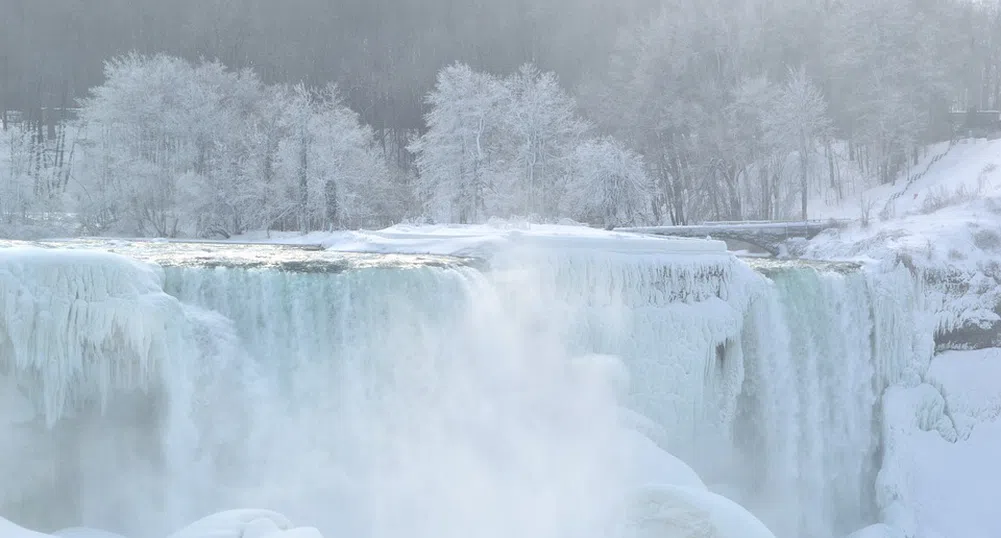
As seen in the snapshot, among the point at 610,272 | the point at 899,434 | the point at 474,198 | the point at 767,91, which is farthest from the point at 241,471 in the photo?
the point at 767,91

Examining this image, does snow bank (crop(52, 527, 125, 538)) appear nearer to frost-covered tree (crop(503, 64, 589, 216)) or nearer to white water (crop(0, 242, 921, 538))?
white water (crop(0, 242, 921, 538))

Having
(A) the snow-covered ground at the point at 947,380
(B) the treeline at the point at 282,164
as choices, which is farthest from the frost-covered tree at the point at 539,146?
(A) the snow-covered ground at the point at 947,380

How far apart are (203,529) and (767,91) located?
3847 cm

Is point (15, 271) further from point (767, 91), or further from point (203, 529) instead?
point (767, 91)

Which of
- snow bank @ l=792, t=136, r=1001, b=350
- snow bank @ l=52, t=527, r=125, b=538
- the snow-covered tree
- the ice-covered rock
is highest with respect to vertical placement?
the snow-covered tree

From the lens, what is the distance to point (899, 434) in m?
19.2

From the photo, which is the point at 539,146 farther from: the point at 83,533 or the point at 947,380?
the point at 83,533

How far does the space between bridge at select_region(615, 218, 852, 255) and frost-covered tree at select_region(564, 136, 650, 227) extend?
565 centimetres

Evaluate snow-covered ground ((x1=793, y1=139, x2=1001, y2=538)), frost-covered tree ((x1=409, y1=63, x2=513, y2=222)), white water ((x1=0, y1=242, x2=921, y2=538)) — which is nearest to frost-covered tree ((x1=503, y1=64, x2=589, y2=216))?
frost-covered tree ((x1=409, y1=63, x2=513, y2=222))

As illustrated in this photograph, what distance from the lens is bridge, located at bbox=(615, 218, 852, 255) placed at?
29.7 m

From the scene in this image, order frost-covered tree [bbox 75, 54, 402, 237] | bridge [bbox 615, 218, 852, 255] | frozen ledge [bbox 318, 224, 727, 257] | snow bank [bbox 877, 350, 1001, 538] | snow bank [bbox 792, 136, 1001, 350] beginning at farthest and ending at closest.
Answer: frost-covered tree [bbox 75, 54, 402, 237]
bridge [bbox 615, 218, 852, 255]
snow bank [bbox 792, 136, 1001, 350]
snow bank [bbox 877, 350, 1001, 538]
frozen ledge [bbox 318, 224, 727, 257]

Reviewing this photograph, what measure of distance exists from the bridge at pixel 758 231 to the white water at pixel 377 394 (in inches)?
514

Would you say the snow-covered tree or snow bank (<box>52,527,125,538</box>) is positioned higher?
the snow-covered tree

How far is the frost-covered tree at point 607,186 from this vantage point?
119 ft
